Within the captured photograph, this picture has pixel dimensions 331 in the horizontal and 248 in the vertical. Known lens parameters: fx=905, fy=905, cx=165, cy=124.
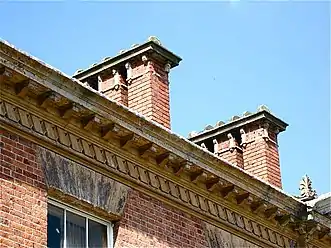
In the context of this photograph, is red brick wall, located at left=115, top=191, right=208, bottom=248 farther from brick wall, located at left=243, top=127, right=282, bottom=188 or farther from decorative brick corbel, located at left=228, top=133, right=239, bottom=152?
decorative brick corbel, located at left=228, top=133, right=239, bottom=152

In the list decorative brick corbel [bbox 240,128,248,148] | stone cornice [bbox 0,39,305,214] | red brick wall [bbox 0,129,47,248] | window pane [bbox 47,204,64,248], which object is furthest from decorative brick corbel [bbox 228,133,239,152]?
red brick wall [bbox 0,129,47,248]

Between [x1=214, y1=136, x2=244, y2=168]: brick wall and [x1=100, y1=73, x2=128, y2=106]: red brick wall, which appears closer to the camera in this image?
[x1=100, y1=73, x2=128, y2=106]: red brick wall

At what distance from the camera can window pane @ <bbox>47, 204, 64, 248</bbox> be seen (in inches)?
470

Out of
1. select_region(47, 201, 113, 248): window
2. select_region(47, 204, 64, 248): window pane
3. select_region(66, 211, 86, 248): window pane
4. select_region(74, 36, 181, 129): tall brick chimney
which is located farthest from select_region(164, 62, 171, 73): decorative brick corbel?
select_region(47, 204, 64, 248): window pane

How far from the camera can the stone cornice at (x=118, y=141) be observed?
462 inches

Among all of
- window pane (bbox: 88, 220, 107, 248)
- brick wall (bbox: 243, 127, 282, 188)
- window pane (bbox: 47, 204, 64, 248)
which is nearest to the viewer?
window pane (bbox: 47, 204, 64, 248)

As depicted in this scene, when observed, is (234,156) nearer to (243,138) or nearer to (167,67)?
(243,138)

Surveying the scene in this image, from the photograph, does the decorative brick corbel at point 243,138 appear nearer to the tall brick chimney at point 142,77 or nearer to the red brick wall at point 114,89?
the tall brick chimney at point 142,77

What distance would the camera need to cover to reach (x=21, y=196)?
11.5 m

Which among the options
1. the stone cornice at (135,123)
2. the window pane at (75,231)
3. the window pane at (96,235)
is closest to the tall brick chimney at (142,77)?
the stone cornice at (135,123)

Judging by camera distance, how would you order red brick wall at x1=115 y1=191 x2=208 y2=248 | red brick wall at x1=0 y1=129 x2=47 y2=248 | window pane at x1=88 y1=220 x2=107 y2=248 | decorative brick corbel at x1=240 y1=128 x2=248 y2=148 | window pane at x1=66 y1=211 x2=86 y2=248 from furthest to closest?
decorative brick corbel at x1=240 y1=128 x2=248 y2=148
red brick wall at x1=115 y1=191 x2=208 y2=248
window pane at x1=88 y1=220 x2=107 y2=248
window pane at x1=66 y1=211 x2=86 y2=248
red brick wall at x1=0 y1=129 x2=47 y2=248

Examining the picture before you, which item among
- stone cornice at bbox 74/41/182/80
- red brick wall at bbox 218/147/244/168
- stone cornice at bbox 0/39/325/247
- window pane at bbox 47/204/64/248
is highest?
stone cornice at bbox 74/41/182/80

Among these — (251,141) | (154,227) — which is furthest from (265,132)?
(154,227)

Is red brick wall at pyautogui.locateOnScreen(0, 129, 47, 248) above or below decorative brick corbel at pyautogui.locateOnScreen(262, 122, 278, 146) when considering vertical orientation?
below
